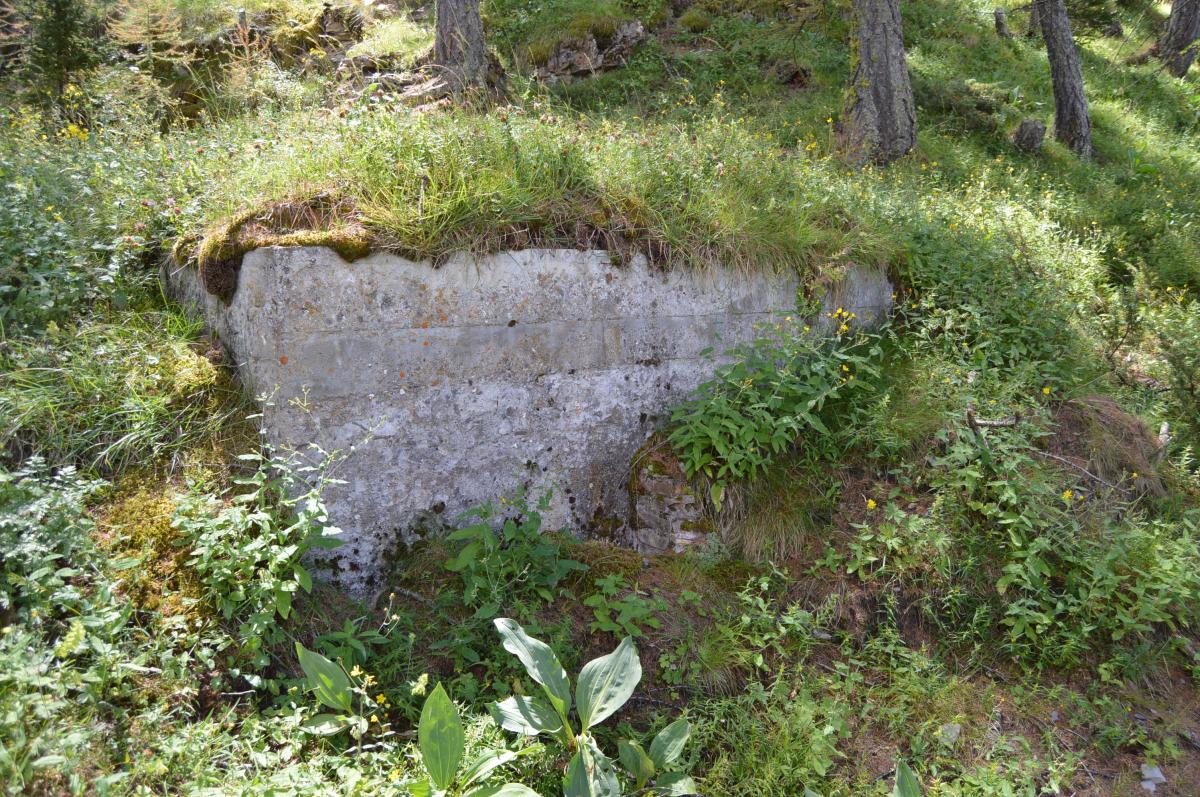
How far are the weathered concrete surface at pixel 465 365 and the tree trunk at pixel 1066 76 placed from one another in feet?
26.8

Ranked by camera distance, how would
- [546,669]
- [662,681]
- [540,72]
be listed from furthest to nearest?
1. [540,72]
2. [662,681]
3. [546,669]

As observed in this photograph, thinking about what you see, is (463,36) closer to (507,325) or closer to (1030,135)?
(507,325)

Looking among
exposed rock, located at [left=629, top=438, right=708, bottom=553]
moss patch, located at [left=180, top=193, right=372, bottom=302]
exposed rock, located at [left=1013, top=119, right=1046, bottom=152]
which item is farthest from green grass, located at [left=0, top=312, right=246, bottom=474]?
exposed rock, located at [left=1013, top=119, right=1046, bottom=152]

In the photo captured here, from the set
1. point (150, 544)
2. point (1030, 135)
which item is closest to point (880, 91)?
point (1030, 135)

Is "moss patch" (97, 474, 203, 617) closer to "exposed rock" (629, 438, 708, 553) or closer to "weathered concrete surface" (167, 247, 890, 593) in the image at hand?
"weathered concrete surface" (167, 247, 890, 593)

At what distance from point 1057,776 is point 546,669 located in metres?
2.55

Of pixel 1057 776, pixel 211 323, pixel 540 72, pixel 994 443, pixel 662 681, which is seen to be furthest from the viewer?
pixel 540 72

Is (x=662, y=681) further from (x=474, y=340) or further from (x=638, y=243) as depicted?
(x=638, y=243)

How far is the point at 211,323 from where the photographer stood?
161 inches

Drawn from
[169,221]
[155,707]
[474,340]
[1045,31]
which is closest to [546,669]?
[155,707]

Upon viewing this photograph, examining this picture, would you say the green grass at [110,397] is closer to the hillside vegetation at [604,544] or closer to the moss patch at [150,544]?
the hillside vegetation at [604,544]

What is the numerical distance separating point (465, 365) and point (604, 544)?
141 centimetres

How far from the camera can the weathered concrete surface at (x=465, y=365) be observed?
383cm

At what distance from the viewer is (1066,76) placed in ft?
32.6
